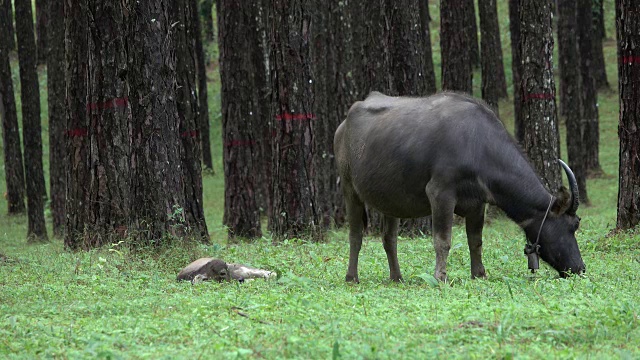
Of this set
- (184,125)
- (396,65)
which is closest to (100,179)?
(184,125)

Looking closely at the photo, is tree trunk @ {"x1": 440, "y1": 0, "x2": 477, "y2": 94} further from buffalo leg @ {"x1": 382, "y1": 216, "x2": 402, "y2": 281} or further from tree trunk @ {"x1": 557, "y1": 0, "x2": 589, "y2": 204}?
buffalo leg @ {"x1": 382, "y1": 216, "x2": 402, "y2": 281}

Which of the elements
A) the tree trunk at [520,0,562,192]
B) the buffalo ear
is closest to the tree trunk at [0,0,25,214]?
the tree trunk at [520,0,562,192]

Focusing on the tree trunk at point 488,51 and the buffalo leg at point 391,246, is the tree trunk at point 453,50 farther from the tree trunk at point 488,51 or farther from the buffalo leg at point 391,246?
the buffalo leg at point 391,246

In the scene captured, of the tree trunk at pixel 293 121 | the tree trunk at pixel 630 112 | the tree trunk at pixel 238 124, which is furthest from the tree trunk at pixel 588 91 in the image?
the tree trunk at pixel 293 121

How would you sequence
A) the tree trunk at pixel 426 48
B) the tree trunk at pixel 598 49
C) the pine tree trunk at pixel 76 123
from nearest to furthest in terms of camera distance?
the pine tree trunk at pixel 76 123 → the tree trunk at pixel 426 48 → the tree trunk at pixel 598 49

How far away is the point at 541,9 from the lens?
58.1ft

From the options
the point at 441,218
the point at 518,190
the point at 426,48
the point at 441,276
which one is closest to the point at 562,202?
the point at 518,190

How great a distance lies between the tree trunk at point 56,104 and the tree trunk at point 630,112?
45.8 ft

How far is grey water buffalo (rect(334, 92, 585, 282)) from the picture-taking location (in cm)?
1126

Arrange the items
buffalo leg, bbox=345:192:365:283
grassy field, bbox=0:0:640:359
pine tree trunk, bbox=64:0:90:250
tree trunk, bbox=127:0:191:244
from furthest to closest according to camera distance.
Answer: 1. pine tree trunk, bbox=64:0:90:250
2. tree trunk, bbox=127:0:191:244
3. buffalo leg, bbox=345:192:365:283
4. grassy field, bbox=0:0:640:359

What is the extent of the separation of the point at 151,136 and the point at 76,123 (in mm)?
4770

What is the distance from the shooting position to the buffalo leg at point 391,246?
12.2m

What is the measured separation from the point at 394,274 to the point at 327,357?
16.3 ft

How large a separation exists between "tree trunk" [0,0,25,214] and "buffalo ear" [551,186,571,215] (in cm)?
1996
